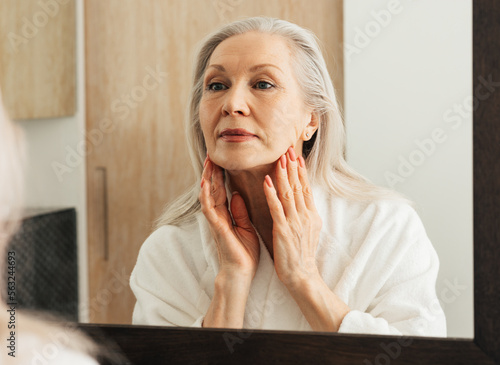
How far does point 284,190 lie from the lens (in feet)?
2.12

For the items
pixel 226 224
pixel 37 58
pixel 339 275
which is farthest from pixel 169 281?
pixel 37 58

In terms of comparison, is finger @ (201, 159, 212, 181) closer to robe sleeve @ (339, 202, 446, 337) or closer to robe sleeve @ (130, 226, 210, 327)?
robe sleeve @ (130, 226, 210, 327)

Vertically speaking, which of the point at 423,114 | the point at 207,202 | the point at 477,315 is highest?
the point at 423,114

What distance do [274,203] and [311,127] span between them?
0.10 m

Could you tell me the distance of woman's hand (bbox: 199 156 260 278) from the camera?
66 centimetres

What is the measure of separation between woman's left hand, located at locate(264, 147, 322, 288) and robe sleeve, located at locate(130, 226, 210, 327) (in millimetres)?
98

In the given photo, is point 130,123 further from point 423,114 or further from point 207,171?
point 423,114

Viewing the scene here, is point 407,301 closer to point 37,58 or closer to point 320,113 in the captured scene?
point 320,113

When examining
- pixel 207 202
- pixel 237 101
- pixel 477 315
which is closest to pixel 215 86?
pixel 237 101

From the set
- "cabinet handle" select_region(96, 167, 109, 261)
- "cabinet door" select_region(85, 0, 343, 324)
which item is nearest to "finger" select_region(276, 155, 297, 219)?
"cabinet door" select_region(85, 0, 343, 324)

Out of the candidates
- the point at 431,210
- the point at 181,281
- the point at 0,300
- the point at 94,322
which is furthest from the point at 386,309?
the point at 0,300

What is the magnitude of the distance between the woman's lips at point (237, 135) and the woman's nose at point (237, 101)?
0.02 m

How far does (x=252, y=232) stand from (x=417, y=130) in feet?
0.71

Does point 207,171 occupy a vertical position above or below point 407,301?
above
